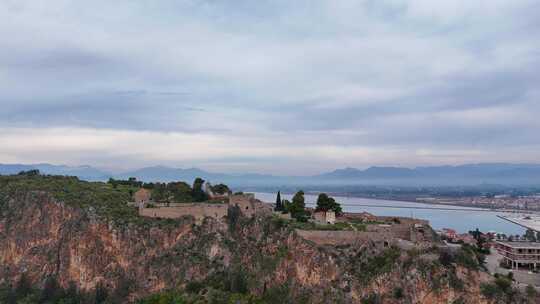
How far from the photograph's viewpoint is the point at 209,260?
3575cm

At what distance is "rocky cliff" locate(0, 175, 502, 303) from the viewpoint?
2872cm

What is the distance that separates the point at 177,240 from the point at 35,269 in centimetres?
1385

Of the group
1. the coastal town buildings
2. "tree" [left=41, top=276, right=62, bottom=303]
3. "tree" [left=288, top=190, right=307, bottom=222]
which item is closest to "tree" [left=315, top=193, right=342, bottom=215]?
"tree" [left=288, top=190, right=307, bottom=222]

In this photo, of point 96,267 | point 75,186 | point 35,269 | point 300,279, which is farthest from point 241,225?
point 75,186

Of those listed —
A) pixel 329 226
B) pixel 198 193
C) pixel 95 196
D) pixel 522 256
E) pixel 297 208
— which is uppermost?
pixel 198 193

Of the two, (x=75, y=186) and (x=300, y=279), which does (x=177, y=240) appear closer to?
(x=300, y=279)

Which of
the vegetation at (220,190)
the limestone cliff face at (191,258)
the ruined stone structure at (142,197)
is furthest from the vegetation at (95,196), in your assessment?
the vegetation at (220,190)

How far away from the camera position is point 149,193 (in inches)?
1802

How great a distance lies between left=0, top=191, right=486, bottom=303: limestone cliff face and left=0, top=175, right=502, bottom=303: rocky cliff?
0.21ft

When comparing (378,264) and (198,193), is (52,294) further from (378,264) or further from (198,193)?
(378,264)

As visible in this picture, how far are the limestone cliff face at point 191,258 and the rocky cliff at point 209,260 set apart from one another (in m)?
0.06

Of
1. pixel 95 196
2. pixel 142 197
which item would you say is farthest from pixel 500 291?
pixel 95 196

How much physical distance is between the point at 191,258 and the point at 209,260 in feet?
4.82

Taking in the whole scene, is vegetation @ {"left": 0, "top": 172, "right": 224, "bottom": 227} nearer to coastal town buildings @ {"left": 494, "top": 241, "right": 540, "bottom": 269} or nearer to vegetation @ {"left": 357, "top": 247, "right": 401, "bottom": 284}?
vegetation @ {"left": 357, "top": 247, "right": 401, "bottom": 284}
